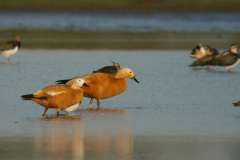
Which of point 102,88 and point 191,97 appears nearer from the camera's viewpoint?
point 102,88

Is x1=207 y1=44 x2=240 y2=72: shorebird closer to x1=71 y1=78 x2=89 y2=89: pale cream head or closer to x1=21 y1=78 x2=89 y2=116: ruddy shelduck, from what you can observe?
x1=71 y1=78 x2=89 y2=89: pale cream head

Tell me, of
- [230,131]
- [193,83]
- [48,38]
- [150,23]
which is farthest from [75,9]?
[230,131]

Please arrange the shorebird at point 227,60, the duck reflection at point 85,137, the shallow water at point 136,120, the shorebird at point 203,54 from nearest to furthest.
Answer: the duck reflection at point 85,137 < the shallow water at point 136,120 < the shorebird at point 227,60 < the shorebird at point 203,54

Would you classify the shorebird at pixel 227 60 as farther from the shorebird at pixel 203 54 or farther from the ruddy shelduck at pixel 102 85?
the ruddy shelduck at pixel 102 85

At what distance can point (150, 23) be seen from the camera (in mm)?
33219

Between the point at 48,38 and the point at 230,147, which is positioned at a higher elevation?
the point at 48,38

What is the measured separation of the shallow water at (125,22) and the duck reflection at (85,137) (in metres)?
20.3

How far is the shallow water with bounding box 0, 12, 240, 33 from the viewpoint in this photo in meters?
30.0

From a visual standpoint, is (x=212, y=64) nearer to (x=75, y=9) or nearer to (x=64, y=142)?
(x=64, y=142)

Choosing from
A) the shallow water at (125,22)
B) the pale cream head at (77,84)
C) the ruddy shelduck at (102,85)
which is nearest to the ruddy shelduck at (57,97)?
the pale cream head at (77,84)

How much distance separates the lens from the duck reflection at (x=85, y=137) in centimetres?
604

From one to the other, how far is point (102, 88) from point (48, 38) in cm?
1547

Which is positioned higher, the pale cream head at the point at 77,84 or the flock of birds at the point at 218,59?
the flock of birds at the point at 218,59

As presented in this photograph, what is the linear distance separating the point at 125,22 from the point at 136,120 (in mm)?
26010
